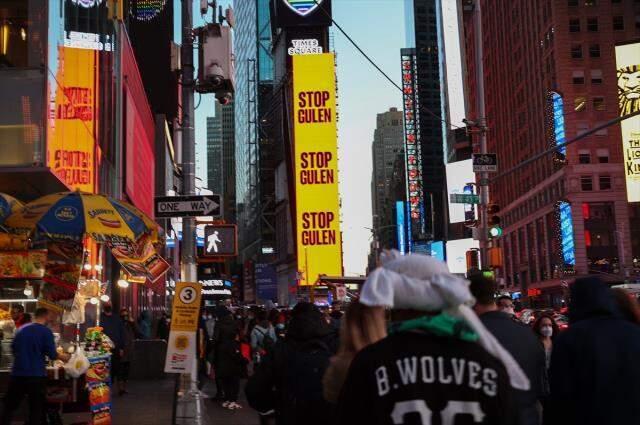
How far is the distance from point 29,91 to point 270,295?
243ft

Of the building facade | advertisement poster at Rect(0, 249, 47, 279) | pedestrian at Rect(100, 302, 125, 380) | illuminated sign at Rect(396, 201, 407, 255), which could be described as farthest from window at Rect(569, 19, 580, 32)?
advertisement poster at Rect(0, 249, 47, 279)

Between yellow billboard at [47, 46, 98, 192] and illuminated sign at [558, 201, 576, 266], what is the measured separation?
68274mm

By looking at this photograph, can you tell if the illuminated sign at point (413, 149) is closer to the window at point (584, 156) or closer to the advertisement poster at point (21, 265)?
the window at point (584, 156)

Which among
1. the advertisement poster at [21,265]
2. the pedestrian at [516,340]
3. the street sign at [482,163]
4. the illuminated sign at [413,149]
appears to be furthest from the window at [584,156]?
the pedestrian at [516,340]

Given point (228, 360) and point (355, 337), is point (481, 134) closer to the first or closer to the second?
point (228, 360)

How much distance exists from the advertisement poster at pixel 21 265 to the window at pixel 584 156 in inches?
3040

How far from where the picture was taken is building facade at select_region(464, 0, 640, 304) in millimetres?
84375

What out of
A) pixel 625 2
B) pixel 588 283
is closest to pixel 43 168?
pixel 588 283

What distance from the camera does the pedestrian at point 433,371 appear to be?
2.86 metres

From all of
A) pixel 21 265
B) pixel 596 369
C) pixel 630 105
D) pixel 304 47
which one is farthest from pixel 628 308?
pixel 304 47

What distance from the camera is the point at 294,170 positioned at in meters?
64.2

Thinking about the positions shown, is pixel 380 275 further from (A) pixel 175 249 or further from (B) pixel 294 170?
(A) pixel 175 249

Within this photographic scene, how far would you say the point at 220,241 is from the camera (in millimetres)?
15289

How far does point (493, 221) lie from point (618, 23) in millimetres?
76724
